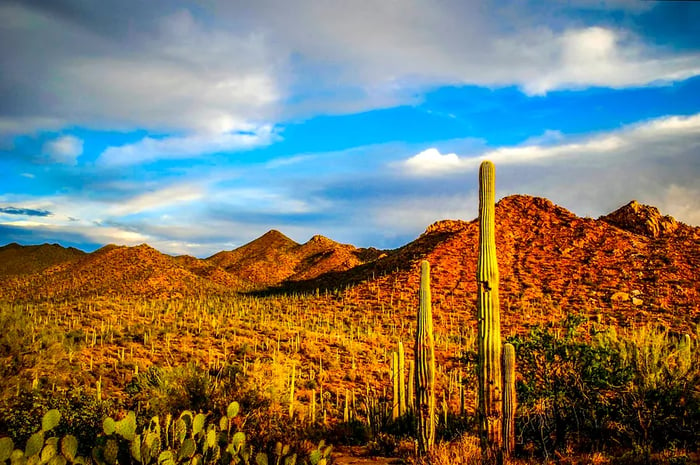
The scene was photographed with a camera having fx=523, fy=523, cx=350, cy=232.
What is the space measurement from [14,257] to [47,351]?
7133 centimetres

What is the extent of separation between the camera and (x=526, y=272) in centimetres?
3272

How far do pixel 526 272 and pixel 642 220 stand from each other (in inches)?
439

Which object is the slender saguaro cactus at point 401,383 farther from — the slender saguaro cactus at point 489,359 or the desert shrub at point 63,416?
the desert shrub at point 63,416

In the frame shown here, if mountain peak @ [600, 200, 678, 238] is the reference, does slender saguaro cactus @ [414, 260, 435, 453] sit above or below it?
below

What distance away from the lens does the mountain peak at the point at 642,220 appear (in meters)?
36.2

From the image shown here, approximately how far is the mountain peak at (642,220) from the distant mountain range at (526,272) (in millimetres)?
71

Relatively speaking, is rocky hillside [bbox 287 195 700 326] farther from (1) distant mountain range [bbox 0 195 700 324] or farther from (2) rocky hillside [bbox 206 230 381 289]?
(2) rocky hillside [bbox 206 230 381 289]

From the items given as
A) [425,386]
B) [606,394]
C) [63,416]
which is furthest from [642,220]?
[63,416]

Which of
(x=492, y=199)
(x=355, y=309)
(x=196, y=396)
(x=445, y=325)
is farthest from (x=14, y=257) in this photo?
(x=492, y=199)

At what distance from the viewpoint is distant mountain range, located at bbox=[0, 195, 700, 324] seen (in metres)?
28.1

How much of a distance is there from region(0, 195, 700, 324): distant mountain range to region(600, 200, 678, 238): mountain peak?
2.8 inches

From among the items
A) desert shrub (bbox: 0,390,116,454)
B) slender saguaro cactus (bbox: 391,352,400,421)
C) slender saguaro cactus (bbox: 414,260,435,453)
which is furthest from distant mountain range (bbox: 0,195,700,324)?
desert shrub (bbox: 0,390,116,454)

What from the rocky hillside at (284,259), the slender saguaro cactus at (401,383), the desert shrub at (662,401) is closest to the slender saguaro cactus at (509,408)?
the desert shrub at (662,401)

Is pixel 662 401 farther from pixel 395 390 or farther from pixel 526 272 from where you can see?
pixel 526 272
